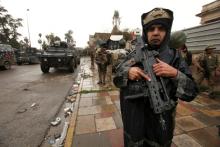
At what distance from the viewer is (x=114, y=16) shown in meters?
40.8

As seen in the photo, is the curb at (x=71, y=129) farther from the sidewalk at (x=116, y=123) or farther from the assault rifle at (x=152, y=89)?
the assault rifle at (x=152, y=89)

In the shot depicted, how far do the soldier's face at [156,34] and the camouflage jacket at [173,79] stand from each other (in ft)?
0.37

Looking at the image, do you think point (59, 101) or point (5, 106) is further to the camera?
point (59, 101)

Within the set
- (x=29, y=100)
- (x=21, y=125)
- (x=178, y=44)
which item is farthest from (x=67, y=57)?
(x=178, y=44)

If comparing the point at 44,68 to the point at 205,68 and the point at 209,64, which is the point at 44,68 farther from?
the point at 209,64

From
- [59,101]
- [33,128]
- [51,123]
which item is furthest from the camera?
[59,101]

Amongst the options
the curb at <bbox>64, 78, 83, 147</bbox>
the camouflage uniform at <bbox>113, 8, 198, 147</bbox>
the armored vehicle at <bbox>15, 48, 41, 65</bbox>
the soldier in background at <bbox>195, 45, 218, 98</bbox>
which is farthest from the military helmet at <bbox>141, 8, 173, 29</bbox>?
the armored vehicle at <bbox>15, 48, 41, 65</bbox>

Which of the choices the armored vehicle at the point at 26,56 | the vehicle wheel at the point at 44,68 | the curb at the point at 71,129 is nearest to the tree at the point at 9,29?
the armored vehicle at the point at 26,56

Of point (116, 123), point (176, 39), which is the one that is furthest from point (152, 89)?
point (116, 123)

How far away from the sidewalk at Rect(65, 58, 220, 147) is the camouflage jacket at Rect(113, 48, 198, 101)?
169 centimetres

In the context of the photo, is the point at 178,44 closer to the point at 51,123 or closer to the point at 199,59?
the point at 51,123

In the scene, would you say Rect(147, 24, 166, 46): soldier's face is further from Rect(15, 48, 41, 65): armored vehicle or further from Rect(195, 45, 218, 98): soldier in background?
A: Rect(15, 48, 41, 65): armored vehicle

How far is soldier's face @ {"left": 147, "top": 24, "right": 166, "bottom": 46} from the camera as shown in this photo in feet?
4.56

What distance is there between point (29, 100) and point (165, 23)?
523 centimetres
